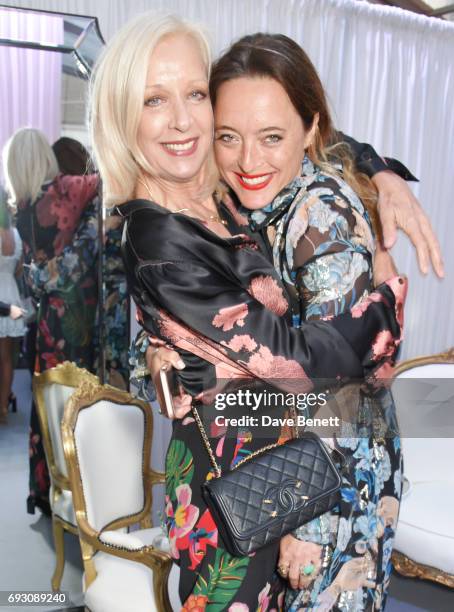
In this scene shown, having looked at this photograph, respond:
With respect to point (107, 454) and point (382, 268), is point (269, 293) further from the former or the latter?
point (107, 454)

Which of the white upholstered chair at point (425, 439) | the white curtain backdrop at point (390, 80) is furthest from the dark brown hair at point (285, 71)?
the white curtain backdrop at point (390, 80)

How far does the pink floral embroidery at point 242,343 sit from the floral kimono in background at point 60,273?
163 centimetres

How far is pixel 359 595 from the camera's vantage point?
1.37m

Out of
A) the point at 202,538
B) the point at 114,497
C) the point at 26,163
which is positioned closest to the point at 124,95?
the point at 202,538

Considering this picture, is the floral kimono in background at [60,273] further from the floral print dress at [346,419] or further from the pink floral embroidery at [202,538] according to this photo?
the pink floral embroidery at [202,538]

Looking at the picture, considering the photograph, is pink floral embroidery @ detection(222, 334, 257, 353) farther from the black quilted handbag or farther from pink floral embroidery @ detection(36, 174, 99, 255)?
pink floral embroidery @ detection(36, 174, 99, 255)

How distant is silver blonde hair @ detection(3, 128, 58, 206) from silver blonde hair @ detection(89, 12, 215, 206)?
A: 1.18m

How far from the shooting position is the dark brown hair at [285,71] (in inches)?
55.6

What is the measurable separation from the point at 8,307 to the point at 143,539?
3.28ft

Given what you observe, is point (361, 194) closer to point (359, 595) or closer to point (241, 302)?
point (241, 302)

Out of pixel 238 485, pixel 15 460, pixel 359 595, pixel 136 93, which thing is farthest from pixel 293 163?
pixel 15 460

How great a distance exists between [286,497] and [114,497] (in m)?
1.43

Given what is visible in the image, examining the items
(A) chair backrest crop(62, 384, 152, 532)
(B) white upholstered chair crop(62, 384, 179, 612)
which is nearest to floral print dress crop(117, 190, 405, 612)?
(B) white upholstered chair crop(62, 384, 179, 612)

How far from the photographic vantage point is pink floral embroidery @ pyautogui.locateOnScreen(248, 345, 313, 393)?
122 cm
